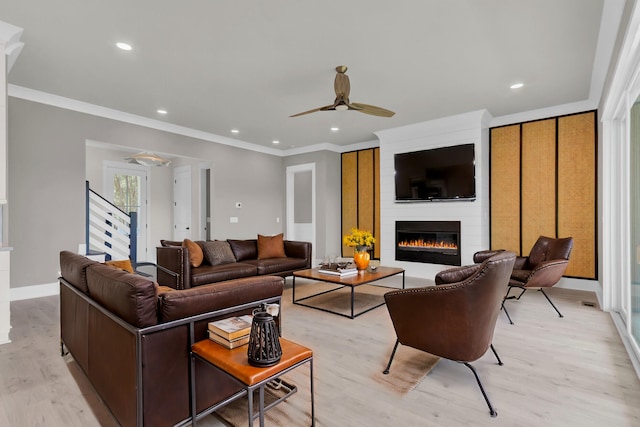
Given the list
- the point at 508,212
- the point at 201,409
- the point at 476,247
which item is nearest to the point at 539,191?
the point at 508,212

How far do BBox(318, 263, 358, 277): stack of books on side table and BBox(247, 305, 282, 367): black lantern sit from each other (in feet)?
8.07

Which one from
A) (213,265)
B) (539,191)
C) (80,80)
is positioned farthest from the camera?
(539,191)

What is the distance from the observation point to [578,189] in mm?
4922

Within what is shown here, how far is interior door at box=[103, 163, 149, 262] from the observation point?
7.59 meters

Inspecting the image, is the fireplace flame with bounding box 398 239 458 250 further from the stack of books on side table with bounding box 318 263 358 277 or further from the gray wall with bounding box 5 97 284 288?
the gray wall with bounding box 5 97 284 288

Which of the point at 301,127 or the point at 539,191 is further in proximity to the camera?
the point at 301,127

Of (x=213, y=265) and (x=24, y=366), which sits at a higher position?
(x=213, y=265)

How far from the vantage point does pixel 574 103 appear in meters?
4.92

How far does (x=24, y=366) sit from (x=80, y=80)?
3.26 metres

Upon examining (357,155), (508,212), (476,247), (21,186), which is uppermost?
(357,155)

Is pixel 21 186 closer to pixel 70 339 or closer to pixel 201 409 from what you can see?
pixel 70 339

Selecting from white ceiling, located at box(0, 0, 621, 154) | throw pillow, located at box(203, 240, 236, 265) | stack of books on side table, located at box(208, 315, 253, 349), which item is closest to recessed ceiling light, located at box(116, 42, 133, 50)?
white ceiling, located at box(0, 0, 621, 154)

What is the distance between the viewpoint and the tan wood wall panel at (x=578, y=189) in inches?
190

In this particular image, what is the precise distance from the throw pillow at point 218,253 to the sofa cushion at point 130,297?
10.0ft
